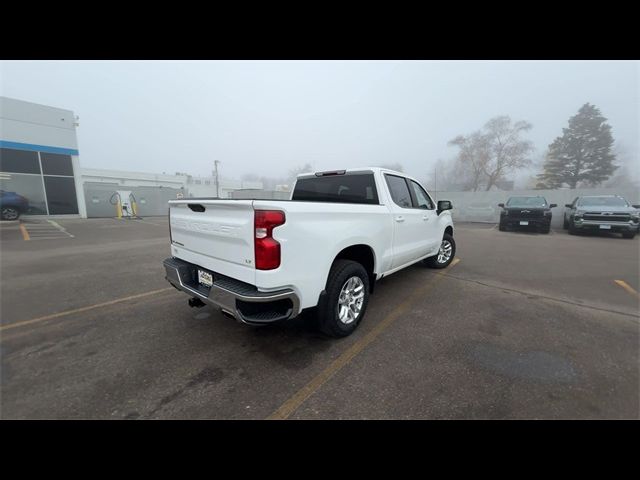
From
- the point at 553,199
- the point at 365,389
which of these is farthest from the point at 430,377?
the point at 553,199

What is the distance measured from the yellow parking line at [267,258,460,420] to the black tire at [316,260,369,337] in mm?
224

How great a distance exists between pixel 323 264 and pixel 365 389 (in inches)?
44.6

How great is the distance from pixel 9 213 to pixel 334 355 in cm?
2078

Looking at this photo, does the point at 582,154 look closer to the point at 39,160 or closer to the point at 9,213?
the point at 39,160

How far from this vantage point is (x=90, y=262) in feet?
20.6

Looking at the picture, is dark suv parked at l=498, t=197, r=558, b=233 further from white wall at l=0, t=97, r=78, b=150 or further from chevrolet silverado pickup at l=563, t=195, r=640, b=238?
white wall at l=0, t=97, r=78, b=150

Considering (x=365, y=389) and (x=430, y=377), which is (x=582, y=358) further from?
(x=365, y=389)

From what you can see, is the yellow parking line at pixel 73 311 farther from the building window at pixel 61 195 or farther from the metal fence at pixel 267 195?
the building window at pixel 61 195

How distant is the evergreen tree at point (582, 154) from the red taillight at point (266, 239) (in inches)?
1789

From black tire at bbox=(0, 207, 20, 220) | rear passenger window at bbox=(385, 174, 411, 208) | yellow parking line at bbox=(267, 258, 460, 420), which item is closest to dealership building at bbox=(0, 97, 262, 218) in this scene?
black tire at bbox=(0, 207, 20, 220)

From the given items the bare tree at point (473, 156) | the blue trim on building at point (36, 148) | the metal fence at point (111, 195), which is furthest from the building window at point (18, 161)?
the bare tree at point (473, 156)

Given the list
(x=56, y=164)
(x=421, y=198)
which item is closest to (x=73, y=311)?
(x=421, y=198)

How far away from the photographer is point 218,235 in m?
2.45

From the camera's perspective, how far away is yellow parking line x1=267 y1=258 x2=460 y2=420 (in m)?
1.99
